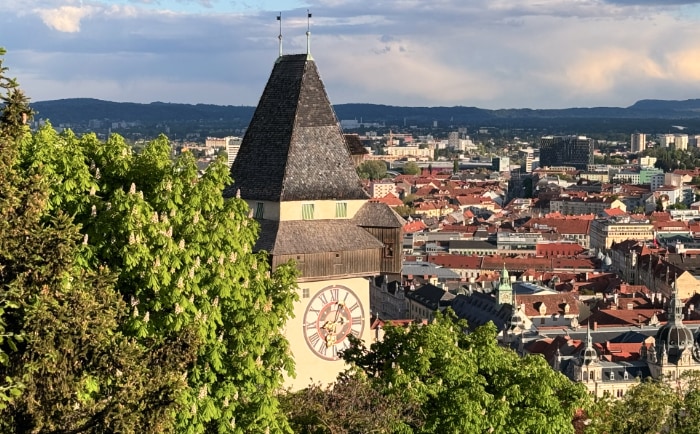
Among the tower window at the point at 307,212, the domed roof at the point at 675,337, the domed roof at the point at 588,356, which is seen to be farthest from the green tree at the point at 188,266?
the domed roof at the point at 675,337

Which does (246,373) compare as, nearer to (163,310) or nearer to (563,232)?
(163,310)

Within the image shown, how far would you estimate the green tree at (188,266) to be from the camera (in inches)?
814

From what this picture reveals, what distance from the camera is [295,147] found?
89.1ft

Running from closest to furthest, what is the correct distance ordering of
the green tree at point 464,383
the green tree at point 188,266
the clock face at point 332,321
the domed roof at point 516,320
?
the green tree at point 188,266 → the green tree at point 464,383 → the clock face at point 332,321 → the domed roof at point 516,320

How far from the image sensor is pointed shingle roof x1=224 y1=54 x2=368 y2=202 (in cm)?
2695

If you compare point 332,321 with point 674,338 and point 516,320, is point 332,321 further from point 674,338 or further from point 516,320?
point 516,320

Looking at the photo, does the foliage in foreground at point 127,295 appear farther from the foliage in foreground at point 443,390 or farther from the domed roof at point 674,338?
Result: the domed roof at point 674,338

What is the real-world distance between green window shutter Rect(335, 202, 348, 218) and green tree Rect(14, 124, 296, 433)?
453cm

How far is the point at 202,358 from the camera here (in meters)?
21.3

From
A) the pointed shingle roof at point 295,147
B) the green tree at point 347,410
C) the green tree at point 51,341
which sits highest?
the pointed shingle roof at point 295,147

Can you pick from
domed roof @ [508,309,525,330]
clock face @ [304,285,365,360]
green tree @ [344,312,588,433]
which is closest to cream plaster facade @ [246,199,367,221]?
clock face @ [304,285,365,360]

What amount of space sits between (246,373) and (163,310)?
1534 mm

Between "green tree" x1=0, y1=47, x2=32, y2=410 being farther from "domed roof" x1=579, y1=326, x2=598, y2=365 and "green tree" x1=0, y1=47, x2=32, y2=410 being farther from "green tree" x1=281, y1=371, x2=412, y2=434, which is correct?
"domed roof" x1=579, y1=326, x2=598, y2=365

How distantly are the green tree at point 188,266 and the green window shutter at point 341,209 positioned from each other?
4.53 m
